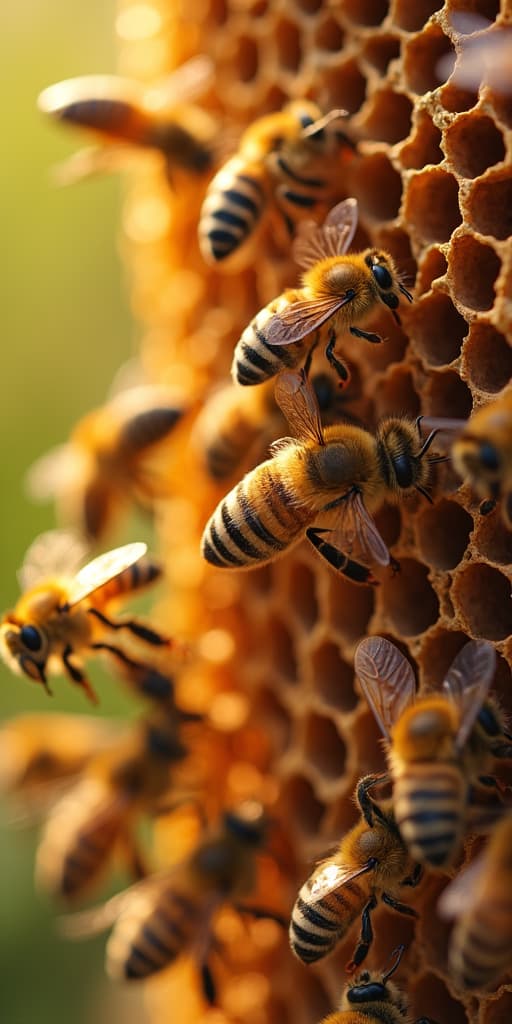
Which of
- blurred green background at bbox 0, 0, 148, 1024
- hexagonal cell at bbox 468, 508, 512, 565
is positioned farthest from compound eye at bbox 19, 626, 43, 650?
blurred green background at bbox 0, 0, 148, 1024

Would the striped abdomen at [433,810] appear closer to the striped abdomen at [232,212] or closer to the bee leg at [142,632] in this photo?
the bee leg at [142,632]

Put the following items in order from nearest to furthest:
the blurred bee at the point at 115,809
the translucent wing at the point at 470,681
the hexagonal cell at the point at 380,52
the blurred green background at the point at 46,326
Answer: the translucent wing at the point at 470,681 < the hexagonal cell at the point at 380,52 < the blurred bee at the point at 115,809 < the blurred green background at the point at 46,326

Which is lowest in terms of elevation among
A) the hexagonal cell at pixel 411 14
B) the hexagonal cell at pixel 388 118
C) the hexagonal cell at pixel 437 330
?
the hexagonal cell at pixel 437 330

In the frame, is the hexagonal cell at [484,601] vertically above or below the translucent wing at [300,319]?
below

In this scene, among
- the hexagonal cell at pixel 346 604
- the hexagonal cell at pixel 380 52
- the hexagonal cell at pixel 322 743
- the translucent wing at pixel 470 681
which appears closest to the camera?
the translucent wing at pixel 470 681

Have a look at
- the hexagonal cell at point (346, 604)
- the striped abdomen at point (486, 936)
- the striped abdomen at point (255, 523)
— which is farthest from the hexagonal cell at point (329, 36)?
the striped abdomen at point (486, 936)

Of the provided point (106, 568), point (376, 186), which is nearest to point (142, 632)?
point (106, 568)

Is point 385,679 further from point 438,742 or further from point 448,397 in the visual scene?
point 448,397

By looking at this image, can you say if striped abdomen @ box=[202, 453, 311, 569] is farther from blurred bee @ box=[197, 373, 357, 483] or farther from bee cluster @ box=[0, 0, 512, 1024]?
blurred bee @ box=[197, 373, 357, 483]
